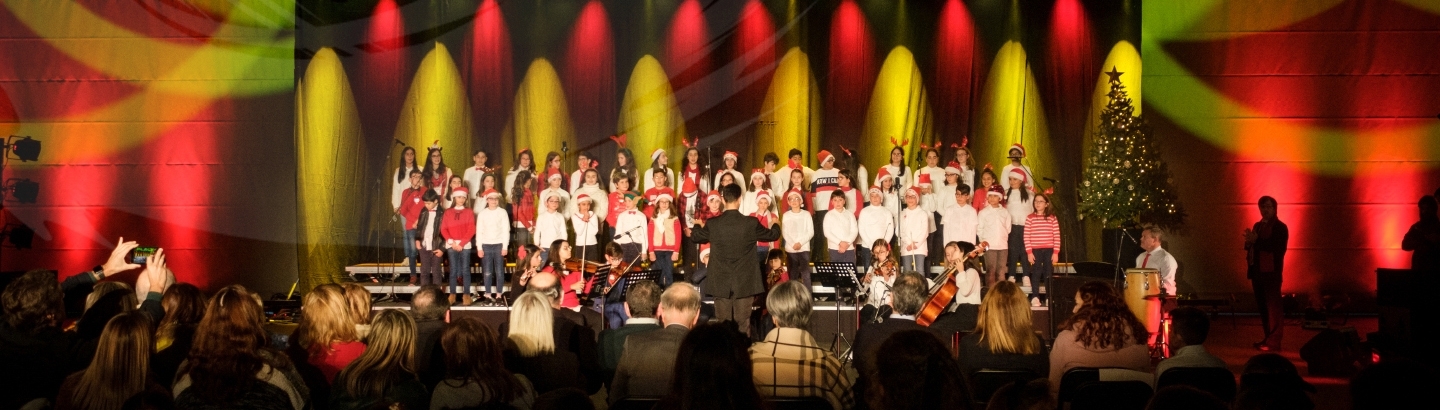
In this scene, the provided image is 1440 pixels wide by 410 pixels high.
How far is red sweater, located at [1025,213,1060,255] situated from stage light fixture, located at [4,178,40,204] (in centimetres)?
1243

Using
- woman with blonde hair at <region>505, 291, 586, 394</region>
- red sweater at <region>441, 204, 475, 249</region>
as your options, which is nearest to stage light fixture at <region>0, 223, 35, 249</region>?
red sweater at <region>441, 204, 475, 249</region>

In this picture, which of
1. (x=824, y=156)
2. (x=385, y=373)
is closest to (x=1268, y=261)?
(x=824, y=156)

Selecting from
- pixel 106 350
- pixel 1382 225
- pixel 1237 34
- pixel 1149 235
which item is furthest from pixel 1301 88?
pixel 106 350

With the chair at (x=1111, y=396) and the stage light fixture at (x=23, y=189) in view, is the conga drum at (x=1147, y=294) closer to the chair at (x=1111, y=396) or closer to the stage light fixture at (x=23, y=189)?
the chair at (x=1111, y=396)

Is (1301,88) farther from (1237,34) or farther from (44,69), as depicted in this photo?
(44,69)

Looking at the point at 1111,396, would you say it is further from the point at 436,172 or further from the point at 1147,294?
the point at 436,172

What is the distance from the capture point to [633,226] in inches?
492

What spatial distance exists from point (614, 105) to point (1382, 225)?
978cm

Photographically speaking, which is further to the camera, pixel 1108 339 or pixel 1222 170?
pixel 1222 170

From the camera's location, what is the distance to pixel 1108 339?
5.22m

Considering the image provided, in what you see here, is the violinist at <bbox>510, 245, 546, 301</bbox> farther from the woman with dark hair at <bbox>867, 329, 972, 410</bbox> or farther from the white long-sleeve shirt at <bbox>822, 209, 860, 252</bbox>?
the woman with dark hair at <bbox>867, 329, 972, 410</bbox>

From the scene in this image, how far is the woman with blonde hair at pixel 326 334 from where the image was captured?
4668 mm

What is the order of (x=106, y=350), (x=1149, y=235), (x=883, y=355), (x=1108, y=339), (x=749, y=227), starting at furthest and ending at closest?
(x=1149, y=235) → (x=749, y=227) → (x=1108, y=339) → (x=106, y=350) → (x=883, y=355)

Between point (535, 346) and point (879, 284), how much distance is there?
508 cm
